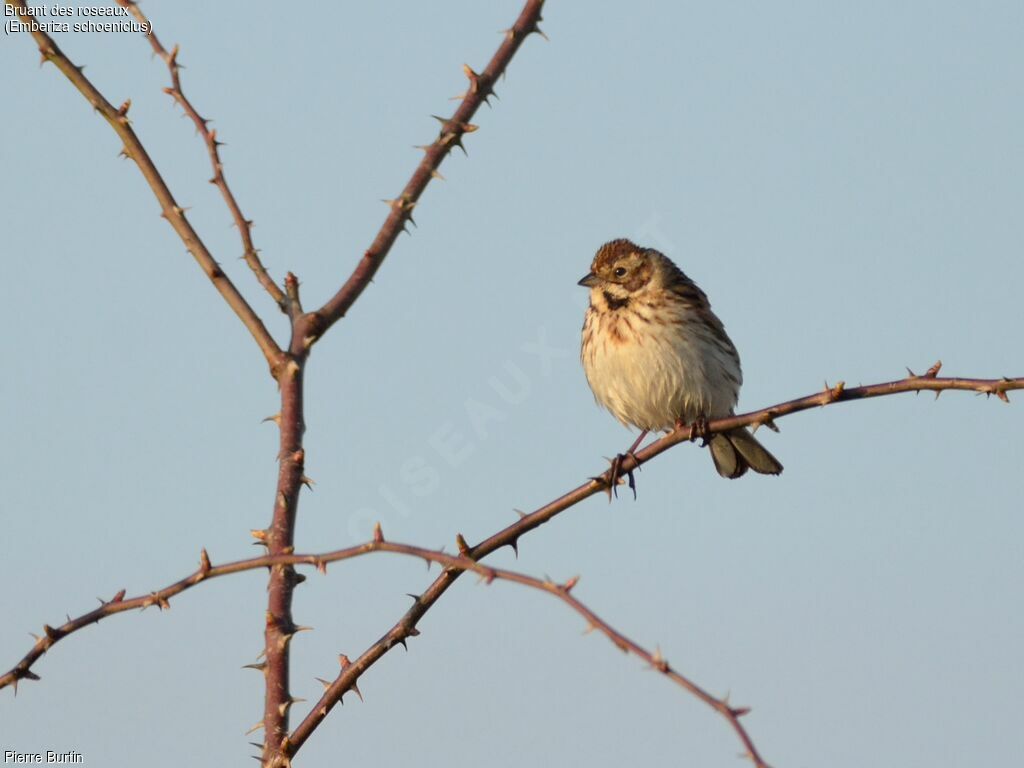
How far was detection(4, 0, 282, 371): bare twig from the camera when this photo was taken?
338cm

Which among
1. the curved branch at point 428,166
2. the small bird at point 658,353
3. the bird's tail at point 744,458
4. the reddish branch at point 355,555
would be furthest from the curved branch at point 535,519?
the bird's tail at point 744,458

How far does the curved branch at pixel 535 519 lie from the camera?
3072 mm

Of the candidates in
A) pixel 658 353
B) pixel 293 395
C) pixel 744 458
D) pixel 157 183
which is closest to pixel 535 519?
pixel 293 395

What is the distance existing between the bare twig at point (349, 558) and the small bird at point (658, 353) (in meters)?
4.57

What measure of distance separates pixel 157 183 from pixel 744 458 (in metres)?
5.28

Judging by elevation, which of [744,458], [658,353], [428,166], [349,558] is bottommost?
[349,558]

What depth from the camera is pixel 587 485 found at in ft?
11.8

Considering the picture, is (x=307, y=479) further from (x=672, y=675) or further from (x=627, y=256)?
(x=627, y=256)

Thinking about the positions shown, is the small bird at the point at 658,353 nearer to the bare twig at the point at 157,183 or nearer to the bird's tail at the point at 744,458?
the bird's tail at the point at 744,458

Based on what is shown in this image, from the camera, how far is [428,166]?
3549mm

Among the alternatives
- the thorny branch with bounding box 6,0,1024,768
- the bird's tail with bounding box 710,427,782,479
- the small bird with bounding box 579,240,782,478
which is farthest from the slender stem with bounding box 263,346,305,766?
the bird's tail with bounding box 710,427,782,479

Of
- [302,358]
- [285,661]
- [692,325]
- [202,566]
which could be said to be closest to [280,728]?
[285,661]

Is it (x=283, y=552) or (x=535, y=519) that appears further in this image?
(x=535, y=519)

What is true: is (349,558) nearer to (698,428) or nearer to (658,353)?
(698,428)
